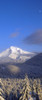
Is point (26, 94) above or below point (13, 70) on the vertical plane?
below

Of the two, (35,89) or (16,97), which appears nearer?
(35,89)

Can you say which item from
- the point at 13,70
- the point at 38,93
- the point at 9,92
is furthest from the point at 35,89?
the point at 13,70

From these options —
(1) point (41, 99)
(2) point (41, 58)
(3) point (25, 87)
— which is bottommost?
(1) point (41, 99)

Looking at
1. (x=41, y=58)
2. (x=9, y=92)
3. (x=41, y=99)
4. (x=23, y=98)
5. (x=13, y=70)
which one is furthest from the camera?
(x=41, y=58)

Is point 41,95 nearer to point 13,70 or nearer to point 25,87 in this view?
point 25,87

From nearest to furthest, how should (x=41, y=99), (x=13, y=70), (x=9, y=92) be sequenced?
1. (x=41, y=99)
2. (x=9, y=92)
3. (x=13, y=70)

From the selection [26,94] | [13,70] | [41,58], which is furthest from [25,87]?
[41,58]

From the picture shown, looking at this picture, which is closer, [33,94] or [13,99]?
[33,94]

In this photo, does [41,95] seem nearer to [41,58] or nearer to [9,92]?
[9,92]

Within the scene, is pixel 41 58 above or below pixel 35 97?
above
